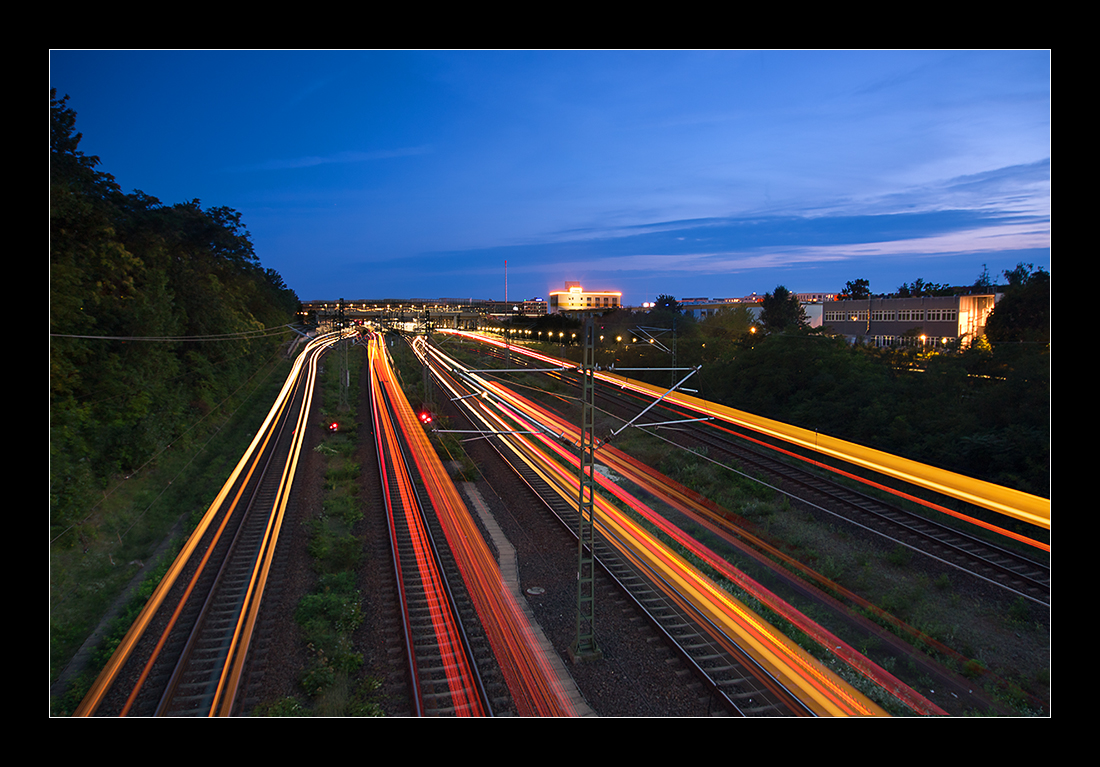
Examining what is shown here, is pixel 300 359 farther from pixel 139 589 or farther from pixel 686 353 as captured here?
pixel 139 589

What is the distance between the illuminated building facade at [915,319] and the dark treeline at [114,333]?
3581 cm

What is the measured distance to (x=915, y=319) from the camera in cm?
3994

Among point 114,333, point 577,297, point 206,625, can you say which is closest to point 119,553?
point 206,625

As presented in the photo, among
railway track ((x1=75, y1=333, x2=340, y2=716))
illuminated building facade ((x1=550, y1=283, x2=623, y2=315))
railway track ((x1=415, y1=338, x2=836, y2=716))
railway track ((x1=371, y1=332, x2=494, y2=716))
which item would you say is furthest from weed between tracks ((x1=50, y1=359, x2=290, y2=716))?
illuminated building facade ((x1=550, y1=283, x2=623, y2=315))

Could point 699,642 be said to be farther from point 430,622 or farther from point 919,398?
point 919,398

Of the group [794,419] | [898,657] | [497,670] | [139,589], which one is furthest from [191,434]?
[794,419]

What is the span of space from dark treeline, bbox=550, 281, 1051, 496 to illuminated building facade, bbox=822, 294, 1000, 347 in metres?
3.11

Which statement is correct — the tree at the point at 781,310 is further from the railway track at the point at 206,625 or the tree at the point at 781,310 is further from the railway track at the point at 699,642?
the railway track at the point at 206,625

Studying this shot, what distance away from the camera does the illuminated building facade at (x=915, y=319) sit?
35.6 metres

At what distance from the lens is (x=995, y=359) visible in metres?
19.4

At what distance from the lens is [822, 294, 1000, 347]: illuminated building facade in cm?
3562

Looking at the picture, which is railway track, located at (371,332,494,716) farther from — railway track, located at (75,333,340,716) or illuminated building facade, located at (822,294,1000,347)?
illuminated building facade, located at (822,294,1000,347)

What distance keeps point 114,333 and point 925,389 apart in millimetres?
29478

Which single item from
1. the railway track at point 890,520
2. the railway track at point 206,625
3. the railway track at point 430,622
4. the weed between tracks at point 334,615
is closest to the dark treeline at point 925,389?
the railway track at point 890,520
